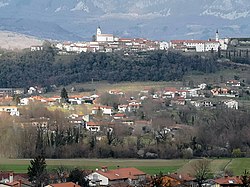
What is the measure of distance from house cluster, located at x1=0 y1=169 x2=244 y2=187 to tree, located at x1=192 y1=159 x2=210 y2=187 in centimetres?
25

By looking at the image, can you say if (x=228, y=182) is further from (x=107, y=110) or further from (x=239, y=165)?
(x=107, y=110)

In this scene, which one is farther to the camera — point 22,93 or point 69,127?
point 22,93

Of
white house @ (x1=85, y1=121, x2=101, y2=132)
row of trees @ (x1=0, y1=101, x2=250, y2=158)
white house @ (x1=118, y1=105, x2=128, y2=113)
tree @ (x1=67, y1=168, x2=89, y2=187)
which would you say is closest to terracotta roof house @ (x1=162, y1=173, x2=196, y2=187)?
tree @ (x1=67, y1=168, x2=89, y2=187)

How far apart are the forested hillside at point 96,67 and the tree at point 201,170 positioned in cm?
3739

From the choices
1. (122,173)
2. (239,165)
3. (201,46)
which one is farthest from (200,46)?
(122,173)

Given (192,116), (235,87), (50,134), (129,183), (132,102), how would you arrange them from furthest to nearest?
(235,87), (132,102), (192,116), (50,134), (129,183)

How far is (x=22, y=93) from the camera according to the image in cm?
8106

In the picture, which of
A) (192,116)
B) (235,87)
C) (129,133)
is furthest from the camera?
(235,87)

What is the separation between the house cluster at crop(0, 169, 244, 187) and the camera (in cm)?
3844

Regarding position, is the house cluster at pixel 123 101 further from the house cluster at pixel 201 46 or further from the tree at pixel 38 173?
the house cluster at pixel 201 46

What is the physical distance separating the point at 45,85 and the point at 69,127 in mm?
27738

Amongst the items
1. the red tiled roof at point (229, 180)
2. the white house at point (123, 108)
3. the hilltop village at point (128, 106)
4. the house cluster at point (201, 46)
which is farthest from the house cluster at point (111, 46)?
the red tiled roof at point (229, 180)

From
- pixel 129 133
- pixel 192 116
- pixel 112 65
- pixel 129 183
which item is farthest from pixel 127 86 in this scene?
pixel 129 183

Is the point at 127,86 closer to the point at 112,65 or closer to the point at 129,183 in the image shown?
the point at 112,65
